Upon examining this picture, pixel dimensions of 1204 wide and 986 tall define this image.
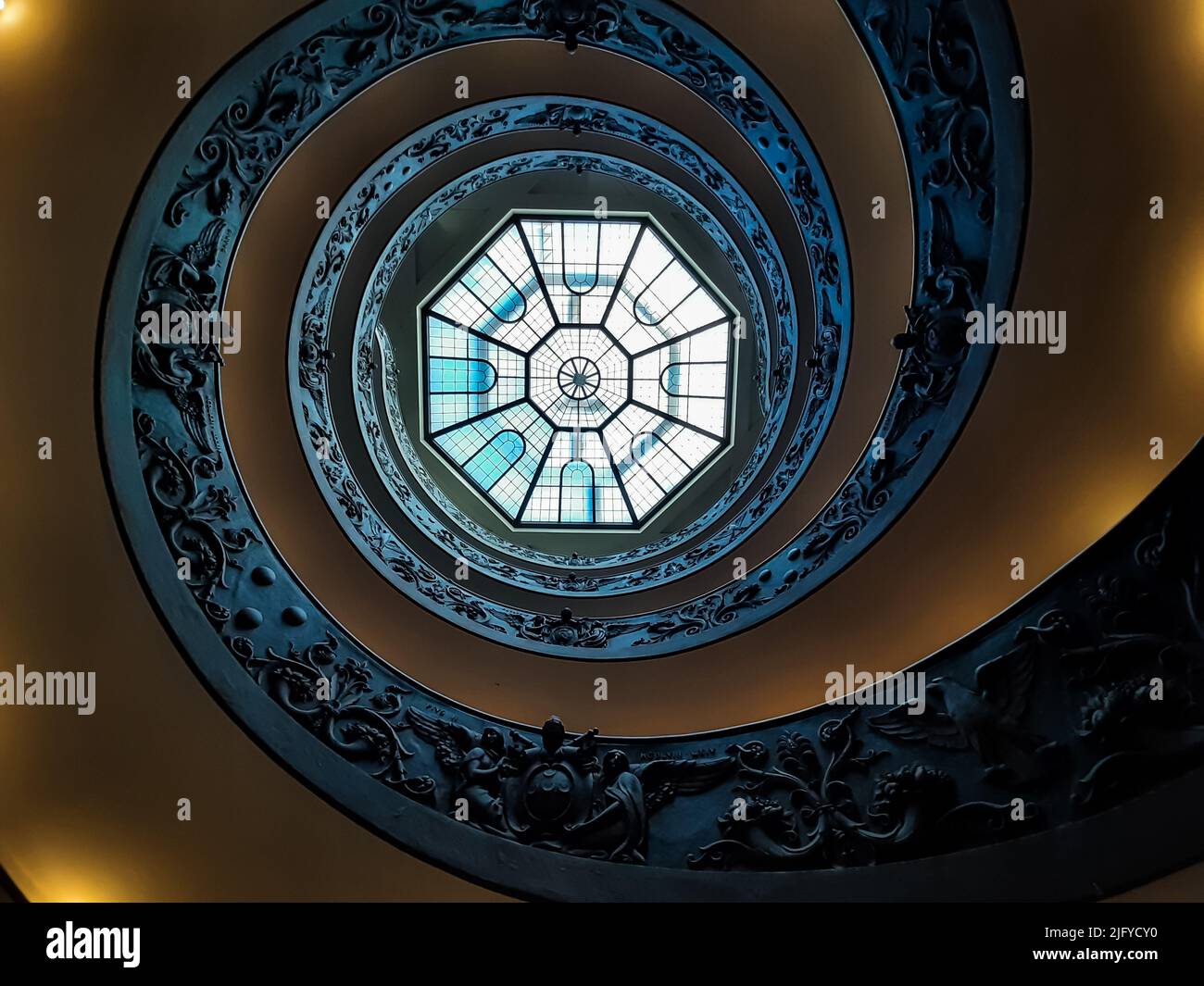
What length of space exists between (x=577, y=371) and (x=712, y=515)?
4.83 m

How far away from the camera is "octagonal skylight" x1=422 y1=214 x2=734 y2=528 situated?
13695 mm

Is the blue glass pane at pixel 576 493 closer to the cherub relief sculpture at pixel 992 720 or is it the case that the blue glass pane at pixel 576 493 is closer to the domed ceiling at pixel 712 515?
the domed ceiling at pixel 712 515

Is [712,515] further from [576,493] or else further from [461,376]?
[461,376]

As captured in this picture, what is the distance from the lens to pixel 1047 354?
5691 millimetres

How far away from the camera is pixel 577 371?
567 inches

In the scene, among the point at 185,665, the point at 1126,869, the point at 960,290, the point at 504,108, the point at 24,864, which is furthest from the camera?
the point at 504,108

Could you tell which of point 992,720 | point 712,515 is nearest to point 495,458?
point 712,515

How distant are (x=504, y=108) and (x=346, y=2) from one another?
2.55 metres

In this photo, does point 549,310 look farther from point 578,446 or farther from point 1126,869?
point 1126,869

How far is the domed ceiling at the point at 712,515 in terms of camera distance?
5.14m

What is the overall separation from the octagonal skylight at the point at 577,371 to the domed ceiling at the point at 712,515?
3.33 m

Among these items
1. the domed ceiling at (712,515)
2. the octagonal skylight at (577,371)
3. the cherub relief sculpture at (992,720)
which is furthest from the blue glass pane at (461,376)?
the cherub relief sculpture at (992,720)
